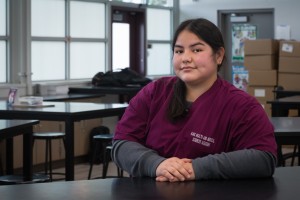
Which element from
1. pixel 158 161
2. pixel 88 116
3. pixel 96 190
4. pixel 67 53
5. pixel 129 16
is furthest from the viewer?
pixel 129 16

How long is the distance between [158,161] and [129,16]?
7.56 metres

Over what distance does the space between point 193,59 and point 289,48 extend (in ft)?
21.4

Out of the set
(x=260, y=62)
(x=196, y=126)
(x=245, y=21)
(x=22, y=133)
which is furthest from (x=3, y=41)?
(x=196, y=126)

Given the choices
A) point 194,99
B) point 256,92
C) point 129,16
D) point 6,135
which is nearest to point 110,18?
point 129,16

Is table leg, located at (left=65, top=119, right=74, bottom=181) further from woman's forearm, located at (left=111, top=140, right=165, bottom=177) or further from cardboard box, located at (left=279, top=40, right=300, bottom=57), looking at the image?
cardboard box, located at (left=279, top=40, right=300, bottom=57)

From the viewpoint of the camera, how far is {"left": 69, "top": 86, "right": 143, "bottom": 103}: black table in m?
7.16

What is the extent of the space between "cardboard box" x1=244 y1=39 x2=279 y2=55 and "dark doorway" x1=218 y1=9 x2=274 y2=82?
152cm

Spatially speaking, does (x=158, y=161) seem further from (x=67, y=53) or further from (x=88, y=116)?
(x=67, y=53)

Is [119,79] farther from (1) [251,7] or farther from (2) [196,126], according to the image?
(2) [196,126]

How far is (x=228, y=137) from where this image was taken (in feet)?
5.99

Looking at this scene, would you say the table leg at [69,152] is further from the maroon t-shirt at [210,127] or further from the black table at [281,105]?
the maroon t-shirt at [210,127]

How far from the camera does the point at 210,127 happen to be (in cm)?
181

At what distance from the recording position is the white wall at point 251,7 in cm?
920

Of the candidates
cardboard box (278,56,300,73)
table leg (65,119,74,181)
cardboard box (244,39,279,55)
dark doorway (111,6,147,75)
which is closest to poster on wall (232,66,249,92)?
dark doorway (111,6,147,75)
